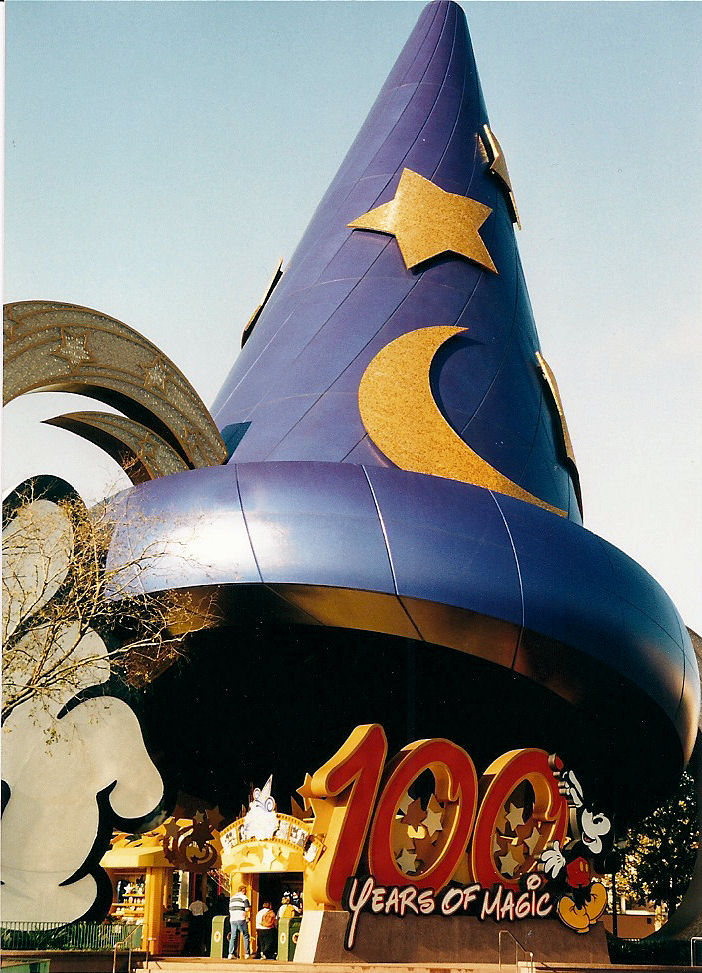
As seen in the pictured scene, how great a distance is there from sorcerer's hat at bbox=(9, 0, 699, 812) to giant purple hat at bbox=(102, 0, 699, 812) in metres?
0.04

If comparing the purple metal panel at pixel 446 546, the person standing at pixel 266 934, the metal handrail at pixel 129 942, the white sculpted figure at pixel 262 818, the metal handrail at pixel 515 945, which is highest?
the purple metal panel at pixel 446 546

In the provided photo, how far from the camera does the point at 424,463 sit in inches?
853

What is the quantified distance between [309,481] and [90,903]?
705 centimetres

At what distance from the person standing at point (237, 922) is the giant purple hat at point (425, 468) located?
4347 mm

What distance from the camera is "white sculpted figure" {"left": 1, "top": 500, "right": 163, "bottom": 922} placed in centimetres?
1817

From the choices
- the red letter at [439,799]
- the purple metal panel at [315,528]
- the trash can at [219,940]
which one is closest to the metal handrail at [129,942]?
the trash can at [219,940]

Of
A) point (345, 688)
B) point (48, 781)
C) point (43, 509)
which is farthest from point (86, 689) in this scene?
point (345, 688)

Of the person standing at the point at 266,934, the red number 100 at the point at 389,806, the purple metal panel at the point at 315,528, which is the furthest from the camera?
the person standing at the point at 266,934

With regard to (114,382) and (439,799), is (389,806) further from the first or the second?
(114,382)

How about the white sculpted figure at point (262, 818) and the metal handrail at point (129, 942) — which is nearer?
the metal handrail at point (129, 942)

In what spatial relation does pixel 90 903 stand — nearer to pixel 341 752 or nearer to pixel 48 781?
pixel 48 781

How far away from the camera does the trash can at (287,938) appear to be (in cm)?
1859

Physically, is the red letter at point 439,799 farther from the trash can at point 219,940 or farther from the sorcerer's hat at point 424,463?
the trash can at point 219,940

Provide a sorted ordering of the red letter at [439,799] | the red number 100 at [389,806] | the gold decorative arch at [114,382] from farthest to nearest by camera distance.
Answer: the gold decorative arch at [114,382], the red letter at [439,799], the red number 100 at [389,806]
